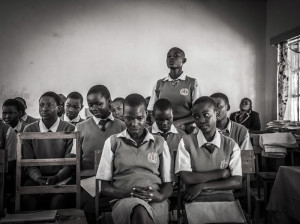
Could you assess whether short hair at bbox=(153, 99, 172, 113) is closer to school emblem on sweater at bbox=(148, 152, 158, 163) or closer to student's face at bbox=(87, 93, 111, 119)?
student's face at bbox=(87, 93, 111, 119)

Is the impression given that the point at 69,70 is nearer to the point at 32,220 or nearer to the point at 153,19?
the point at 153,19

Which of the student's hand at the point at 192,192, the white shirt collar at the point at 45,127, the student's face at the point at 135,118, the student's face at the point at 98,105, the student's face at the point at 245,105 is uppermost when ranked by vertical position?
the student's face at the point at 245,105

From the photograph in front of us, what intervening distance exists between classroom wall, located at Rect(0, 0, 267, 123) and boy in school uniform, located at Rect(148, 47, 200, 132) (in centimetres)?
345

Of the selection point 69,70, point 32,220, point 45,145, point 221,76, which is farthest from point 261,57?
point 32,220

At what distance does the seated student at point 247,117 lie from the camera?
604cm

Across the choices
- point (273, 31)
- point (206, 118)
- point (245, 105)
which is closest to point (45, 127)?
point (206, 118)

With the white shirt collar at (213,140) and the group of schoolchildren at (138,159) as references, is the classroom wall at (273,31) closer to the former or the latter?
the group of schoolchildren at (138,159)

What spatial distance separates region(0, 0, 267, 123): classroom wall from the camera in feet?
21.4

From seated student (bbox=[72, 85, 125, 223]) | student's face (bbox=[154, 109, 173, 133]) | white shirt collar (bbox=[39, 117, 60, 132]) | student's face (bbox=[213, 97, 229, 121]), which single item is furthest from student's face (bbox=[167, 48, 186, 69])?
white shirt collar (bbox=[39, 117, 60, 132])

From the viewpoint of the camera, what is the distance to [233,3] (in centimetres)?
714

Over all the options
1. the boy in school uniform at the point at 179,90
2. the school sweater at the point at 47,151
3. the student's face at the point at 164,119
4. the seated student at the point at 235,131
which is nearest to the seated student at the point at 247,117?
the boy in school uniform at the point at 179,90

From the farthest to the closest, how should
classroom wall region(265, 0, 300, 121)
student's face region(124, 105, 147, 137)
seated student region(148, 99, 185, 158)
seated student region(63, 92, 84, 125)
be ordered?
classroom wall region(265, 0, 300, 121)
seated student region(63, 92, 84, 125)
seated student region(148, 99, 185, 158)
student's face region(124, 105, 147, 137)

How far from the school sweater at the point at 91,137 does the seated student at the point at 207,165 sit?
784 millimetres

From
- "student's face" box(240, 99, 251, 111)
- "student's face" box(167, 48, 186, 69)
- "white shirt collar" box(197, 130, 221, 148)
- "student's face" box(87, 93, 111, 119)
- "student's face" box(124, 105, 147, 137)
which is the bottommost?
"white shirt collar" box(197, 130, 221, 148)
